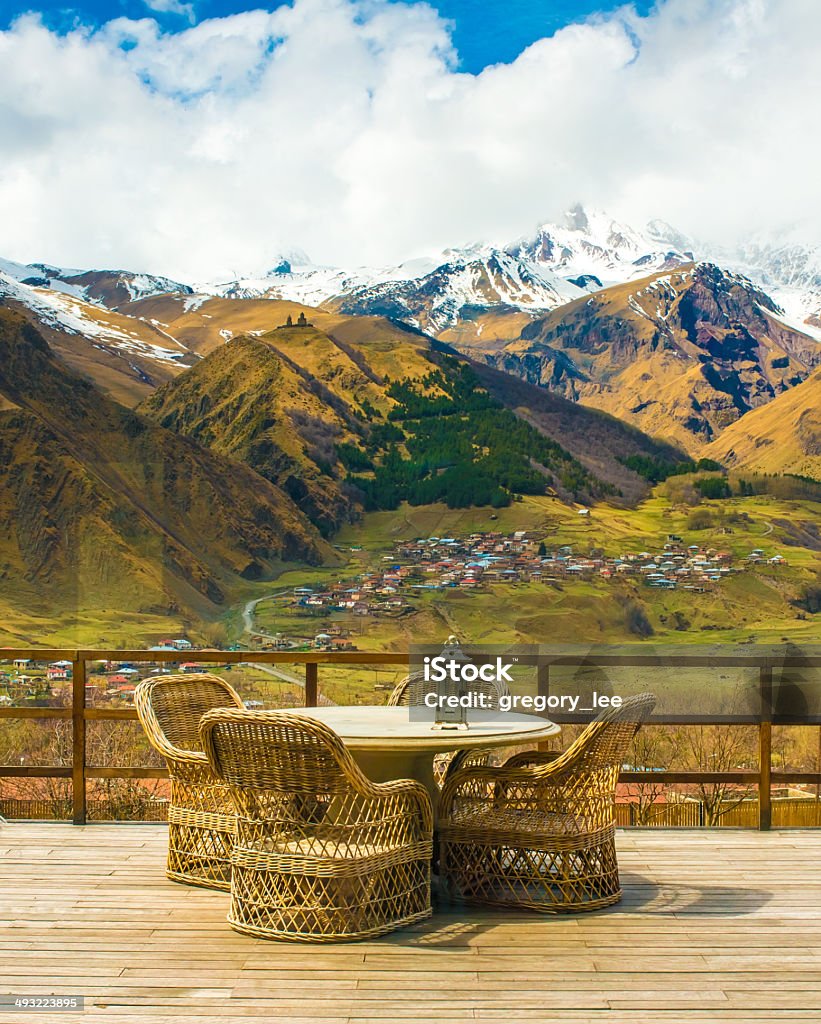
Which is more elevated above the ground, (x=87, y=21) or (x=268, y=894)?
(x=87, y=21)

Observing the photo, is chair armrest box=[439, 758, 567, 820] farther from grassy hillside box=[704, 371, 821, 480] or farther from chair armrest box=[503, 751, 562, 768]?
grassy hillside box=[704, 371, 821, 480]

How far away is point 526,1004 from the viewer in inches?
114

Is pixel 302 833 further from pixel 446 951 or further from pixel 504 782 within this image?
pixel 504 782

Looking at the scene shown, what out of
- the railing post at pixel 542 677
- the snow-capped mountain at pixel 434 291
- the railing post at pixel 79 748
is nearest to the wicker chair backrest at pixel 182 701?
the railing post at pixel 79 748

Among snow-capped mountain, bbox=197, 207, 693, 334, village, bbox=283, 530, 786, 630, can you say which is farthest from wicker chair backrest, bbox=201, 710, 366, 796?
snow-capped mountain, bbox=197, 207, 693, 334

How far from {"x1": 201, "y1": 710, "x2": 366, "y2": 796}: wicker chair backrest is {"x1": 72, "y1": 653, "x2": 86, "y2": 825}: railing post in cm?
185

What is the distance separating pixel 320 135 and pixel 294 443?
24.7m

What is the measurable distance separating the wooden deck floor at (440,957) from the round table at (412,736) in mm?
538

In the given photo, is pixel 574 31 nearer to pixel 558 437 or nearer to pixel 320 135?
pixel 320 135

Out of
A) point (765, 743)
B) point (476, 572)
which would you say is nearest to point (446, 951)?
point (765, 743)

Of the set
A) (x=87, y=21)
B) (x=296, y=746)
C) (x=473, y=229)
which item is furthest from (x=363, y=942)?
(x=473, y=229)

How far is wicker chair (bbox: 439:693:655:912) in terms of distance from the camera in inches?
148

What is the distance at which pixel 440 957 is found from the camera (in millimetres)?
3281

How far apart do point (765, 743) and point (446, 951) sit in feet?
7.92
